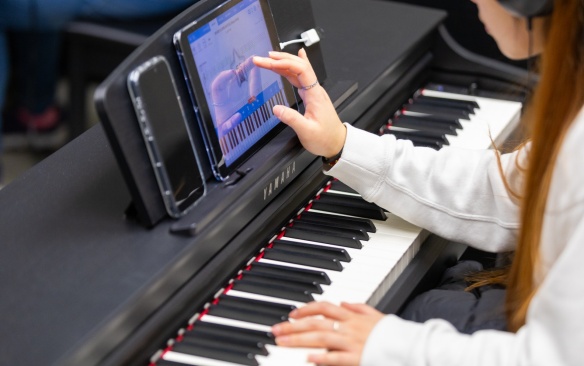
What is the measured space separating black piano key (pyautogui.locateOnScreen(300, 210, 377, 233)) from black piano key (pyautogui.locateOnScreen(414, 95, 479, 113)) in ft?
1.90

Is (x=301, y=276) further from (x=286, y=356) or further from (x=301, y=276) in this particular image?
(x=286, y=356)

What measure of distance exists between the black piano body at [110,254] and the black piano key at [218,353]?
4 cm

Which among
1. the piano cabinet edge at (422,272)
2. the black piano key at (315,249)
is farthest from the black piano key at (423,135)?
the black piano key at (315,249)

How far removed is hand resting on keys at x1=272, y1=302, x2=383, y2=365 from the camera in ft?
5.11

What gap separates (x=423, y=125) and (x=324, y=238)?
22.0 inches

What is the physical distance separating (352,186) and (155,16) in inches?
55.3

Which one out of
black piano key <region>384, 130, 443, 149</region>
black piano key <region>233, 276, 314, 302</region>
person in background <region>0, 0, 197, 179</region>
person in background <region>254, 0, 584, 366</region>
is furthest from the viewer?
person in background <region>0, 0, 197, 179</region>

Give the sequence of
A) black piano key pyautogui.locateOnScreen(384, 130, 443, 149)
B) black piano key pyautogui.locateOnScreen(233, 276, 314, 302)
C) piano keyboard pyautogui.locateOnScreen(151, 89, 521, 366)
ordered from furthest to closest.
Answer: black piano key pyautogui.locateOnScreen(384, 130, 443, 149) < black piano key pyautogui.locateOnScreen(233, 276, 314, 302) < piano keyboard pyautogui.locateOnScreen(151, 89, 521, 366)

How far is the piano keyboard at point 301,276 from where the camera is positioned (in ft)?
5.20

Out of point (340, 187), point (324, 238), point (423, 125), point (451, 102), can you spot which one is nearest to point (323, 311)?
point (324, 238)

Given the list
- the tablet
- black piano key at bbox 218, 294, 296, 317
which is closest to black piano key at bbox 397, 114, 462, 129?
the tablet

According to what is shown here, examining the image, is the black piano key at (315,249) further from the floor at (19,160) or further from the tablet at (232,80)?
the floor at (19,160)

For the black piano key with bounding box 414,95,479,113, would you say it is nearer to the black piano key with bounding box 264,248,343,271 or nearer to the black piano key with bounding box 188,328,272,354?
the black piano key with bounding box 264,248,343,271

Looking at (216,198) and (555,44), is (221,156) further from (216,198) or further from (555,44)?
(555,44)
